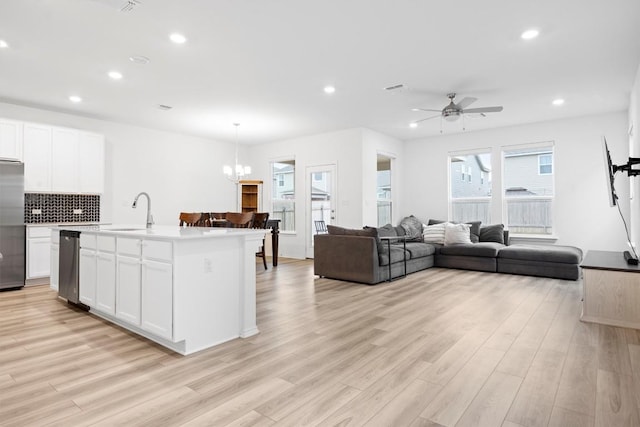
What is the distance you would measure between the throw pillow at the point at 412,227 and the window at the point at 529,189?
5.90 ft

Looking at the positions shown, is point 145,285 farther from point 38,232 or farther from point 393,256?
point 38,232

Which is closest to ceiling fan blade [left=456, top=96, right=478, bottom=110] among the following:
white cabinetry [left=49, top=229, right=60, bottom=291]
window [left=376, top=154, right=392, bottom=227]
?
window [left=376, top=154, right=392, bottom=227]

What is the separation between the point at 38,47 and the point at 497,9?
14.7 ft

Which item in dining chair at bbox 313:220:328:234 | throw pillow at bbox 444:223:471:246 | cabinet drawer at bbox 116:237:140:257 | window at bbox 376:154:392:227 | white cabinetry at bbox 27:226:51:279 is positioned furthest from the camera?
A: window at bbox 376:154:392:227

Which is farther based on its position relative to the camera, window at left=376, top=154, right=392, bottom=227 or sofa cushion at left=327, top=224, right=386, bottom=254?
window at left=376, top=154, right=392, bottom=227

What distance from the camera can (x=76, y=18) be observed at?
125 inches

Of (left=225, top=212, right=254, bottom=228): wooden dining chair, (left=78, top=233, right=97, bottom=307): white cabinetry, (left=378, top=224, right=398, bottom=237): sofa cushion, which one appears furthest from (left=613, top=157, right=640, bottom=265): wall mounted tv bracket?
(left=78, top=233, right=97, bottom=307): white cabinetry

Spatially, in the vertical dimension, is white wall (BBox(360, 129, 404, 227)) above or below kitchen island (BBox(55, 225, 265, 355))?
above

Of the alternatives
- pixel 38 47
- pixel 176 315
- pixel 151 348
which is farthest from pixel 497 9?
pixel 38 47

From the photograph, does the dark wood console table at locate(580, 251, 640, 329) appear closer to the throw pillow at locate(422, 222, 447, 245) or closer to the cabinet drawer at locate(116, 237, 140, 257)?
the throw pillow at locate(422, 222, 447, 245)

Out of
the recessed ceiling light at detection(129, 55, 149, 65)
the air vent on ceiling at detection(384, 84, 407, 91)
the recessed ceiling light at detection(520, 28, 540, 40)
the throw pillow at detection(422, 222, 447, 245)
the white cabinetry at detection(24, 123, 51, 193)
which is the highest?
the air vent on ceiling at detection(384, 84, 407, 91)

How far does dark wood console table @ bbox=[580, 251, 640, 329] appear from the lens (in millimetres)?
3206

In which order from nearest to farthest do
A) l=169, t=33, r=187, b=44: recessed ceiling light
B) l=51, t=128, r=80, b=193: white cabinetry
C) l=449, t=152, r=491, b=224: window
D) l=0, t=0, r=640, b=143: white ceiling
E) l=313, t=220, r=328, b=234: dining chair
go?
1. l=0, t=0, r=640, b=143: white ceiling
2. l=169, t=33, r=187, b=44: recessed ceiling light
3. l=51, t=128, r=80, b=193: white cabinetry
4. l=449, t=152, r=491, b=224: window
5. l=313, t=220, r=328, b=234: dining chair

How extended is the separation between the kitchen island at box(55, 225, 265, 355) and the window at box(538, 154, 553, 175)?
630cm
